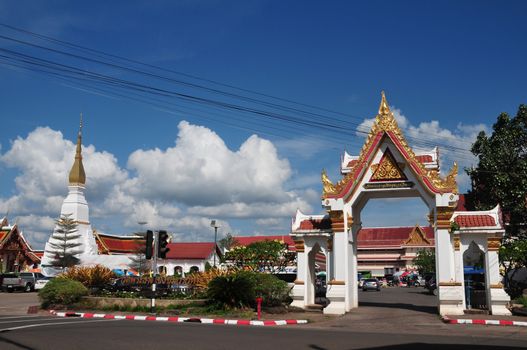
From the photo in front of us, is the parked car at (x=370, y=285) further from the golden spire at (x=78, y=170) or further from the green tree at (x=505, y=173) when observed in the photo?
the golden spire at (x=78, y=170)

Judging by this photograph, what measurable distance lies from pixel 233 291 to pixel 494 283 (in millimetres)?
10048

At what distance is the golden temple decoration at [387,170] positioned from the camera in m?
22.1

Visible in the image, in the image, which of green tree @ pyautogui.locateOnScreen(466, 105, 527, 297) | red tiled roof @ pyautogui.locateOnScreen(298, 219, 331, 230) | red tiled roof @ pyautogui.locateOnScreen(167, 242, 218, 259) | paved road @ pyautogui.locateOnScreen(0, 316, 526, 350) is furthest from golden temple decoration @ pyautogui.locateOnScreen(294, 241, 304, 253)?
red tiled roof @ pyautogui.locateOnScreen(167, 242, 218, 259)

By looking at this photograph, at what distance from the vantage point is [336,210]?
2220 cm

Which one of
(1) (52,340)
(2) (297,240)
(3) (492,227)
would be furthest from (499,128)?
(1) (52,340)

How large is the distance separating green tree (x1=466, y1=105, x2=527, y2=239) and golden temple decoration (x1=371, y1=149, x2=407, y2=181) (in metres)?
13.9

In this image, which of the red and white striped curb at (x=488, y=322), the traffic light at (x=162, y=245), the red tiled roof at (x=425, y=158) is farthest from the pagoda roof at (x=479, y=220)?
the traffic light at (x=162, y=245)

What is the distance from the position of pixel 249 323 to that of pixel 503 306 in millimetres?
9875

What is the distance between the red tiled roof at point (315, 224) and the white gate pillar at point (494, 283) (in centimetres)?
652

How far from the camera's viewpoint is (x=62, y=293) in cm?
2259

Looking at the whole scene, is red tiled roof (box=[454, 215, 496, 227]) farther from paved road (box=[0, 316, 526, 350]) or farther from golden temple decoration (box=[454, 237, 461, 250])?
paved road (box=[0, 316, 526, 350])

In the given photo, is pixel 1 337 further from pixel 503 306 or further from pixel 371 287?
pixel 371 287

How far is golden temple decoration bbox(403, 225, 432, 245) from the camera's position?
234ft

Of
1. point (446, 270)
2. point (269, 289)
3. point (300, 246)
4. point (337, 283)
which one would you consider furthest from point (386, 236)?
point (269, 289)
